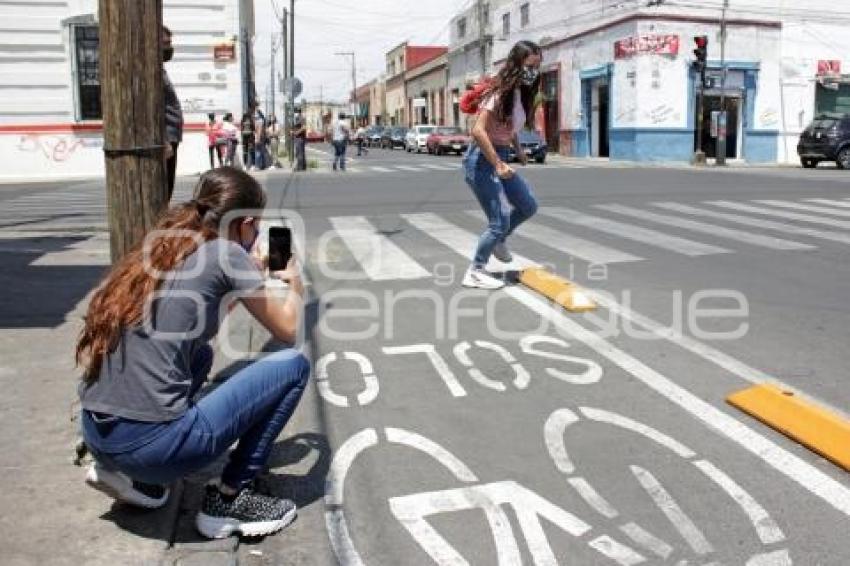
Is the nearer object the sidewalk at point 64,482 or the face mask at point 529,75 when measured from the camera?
the sidewalk at point 64,482

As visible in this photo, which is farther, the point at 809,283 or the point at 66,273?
the point at 66,273

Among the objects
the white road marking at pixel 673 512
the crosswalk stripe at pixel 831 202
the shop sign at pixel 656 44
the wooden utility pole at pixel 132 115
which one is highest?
the shop sign at pixel 656 44

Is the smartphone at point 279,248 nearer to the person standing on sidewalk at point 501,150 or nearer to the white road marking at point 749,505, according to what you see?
the white road marking at point 749,505

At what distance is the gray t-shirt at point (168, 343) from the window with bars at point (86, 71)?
23385mm

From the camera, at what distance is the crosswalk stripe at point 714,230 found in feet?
30.7

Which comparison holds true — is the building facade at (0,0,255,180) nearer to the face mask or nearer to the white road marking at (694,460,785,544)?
the face mask

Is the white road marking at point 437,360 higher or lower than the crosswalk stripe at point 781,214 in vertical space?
lower

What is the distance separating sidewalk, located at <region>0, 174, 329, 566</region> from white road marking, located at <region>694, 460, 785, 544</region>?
5.16ft

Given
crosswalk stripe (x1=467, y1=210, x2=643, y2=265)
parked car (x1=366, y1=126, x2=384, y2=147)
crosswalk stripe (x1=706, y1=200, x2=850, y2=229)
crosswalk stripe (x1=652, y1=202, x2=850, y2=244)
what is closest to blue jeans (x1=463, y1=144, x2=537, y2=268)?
crosswalk stripe (x1=467, y1=210, x2=643, y2=265)

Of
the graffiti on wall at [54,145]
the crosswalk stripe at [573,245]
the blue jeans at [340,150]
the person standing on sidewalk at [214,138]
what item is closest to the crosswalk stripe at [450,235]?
the crosswalk stripe at [573,245]

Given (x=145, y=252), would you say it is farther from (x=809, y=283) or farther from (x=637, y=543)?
(x=809, y=283)

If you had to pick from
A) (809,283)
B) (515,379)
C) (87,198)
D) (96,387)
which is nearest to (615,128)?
(87,198)

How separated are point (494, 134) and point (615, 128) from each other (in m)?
29.9

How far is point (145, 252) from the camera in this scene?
9.68 ft
